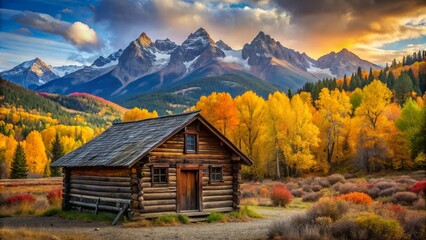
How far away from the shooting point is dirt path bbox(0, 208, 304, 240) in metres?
18.5

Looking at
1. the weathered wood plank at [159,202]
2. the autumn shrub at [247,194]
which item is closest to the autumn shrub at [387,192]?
the autumn shrub at [247,194]

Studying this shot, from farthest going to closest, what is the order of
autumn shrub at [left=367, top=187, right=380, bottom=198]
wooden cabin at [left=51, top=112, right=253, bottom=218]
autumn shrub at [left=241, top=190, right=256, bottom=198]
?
autumn shrub at [left=241, top=190, right=256, bottom=198] → autumn shrub at [left=367, top=187, right=380, bottom=198] → wooden cabin at [left=51, top=112, right=253, bottom=218]

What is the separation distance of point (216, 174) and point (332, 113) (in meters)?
40.7

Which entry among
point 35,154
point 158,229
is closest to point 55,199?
point 158,229

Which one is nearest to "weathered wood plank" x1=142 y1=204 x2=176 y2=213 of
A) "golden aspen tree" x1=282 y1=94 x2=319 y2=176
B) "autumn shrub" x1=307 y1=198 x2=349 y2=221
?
"autumn shrub" x1=307 y1=198 x2=349 y2=221

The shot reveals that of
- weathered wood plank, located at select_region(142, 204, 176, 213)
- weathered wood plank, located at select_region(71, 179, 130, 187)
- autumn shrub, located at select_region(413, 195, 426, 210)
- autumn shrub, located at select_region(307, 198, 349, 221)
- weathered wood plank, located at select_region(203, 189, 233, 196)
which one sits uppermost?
weathered wood plank, located at select_region(71, 179, 130, 187)

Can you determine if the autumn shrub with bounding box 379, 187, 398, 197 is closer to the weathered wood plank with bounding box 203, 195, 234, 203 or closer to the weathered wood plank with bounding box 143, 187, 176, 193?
the weathered wood plank with bounding box 203, 195, 234, 203

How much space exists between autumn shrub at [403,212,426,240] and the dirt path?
17.8ft

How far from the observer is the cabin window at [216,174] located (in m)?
25.6

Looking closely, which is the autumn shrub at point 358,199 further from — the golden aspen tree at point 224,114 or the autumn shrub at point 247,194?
the golden aspen tree at point 224,114

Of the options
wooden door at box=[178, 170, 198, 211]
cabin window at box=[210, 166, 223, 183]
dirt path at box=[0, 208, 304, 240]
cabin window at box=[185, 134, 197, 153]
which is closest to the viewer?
dirt path at box=[0, 208, 304, 240]

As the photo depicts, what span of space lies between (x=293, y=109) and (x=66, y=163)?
3869cm

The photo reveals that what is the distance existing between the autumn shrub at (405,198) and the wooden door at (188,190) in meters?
13.9

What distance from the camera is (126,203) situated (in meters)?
22.4
